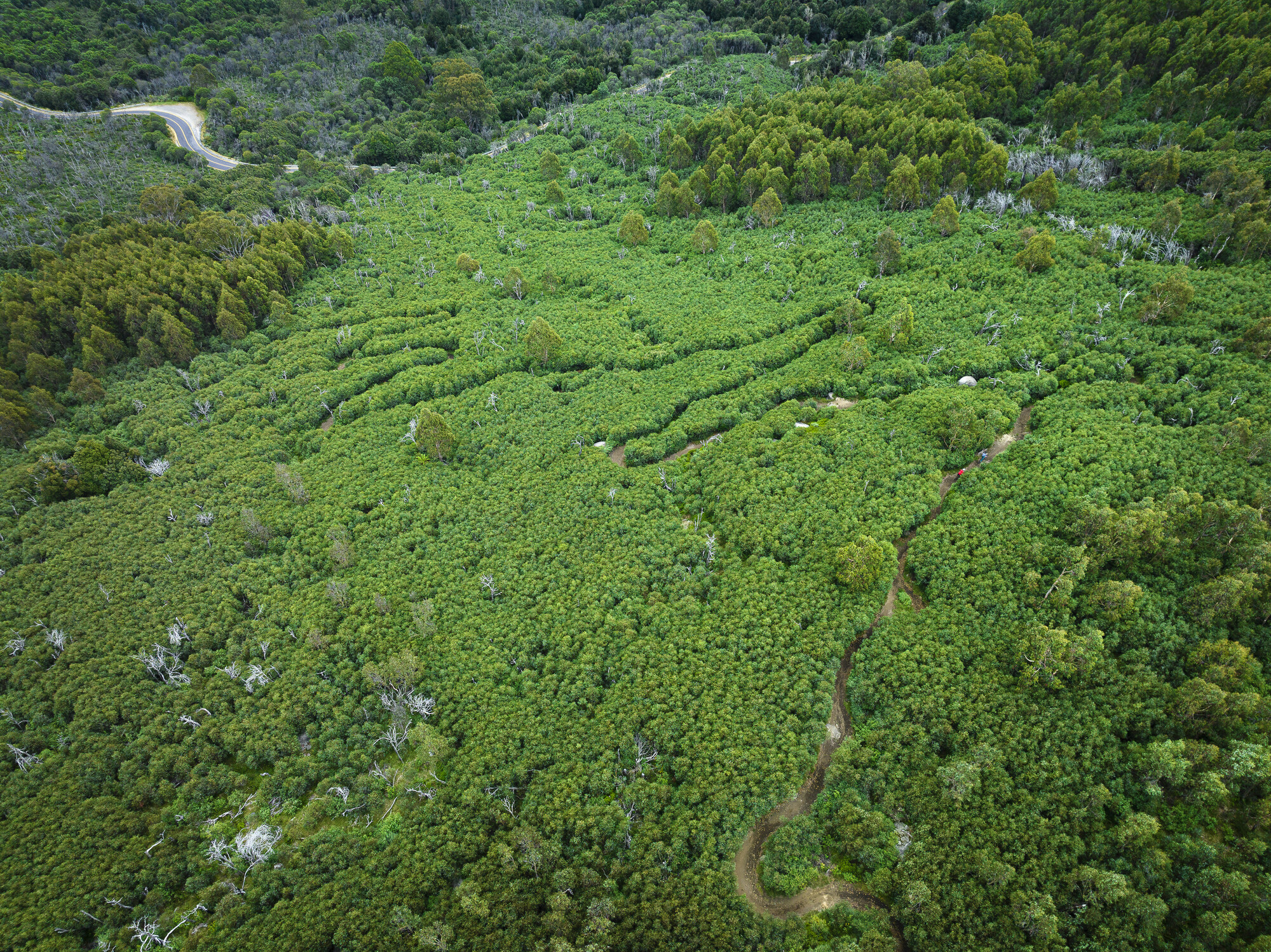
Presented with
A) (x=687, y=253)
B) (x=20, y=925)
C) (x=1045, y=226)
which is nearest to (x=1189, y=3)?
(x=1045, y=226)

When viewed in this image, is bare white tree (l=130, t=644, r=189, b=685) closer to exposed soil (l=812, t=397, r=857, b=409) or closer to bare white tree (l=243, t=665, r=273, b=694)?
bare white tree (l=243, t=665, r=273, b=694)

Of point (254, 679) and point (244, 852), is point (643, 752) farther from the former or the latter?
point (254, 679)

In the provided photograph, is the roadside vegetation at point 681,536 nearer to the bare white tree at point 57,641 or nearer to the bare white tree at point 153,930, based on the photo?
the bare white tree at point 57,641

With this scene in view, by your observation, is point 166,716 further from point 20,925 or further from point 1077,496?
point 1077,496

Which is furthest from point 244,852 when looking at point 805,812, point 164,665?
point 805,812

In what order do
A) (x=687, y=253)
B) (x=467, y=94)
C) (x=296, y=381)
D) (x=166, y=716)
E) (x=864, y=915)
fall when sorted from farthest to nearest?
(x=467, y=94), (x=687, y=253), (x=296, y=381), (x=166, y=716), (x=864, y=915)

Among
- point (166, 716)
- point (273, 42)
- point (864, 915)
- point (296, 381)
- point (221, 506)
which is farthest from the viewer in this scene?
point (273, 42)

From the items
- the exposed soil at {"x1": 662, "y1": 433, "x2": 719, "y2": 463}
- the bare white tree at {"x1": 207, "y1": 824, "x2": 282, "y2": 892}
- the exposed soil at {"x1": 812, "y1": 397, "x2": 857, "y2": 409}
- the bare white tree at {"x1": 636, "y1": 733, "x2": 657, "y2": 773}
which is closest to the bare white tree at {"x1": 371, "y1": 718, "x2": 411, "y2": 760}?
the bare white tree at {"x1": 207, "y1": 824, "x2": 282, "y2": 892}
